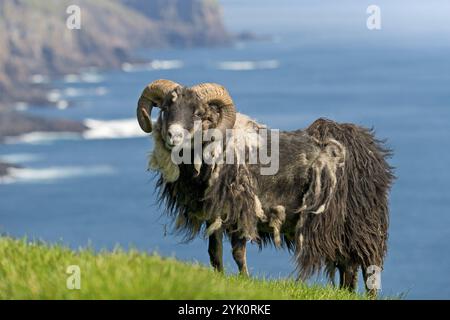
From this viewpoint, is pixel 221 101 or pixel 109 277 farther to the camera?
pixel 221 101

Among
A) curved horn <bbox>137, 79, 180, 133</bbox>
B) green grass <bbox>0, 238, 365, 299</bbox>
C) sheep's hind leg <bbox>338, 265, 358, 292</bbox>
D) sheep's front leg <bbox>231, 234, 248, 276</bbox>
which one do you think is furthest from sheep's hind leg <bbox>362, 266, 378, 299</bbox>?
curved horn <bbox>137, 79, 180, 133</bbox>

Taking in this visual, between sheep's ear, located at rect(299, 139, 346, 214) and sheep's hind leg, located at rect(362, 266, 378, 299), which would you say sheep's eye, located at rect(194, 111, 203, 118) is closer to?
sheep's ear, located at rect(299, 139, 346, 214)

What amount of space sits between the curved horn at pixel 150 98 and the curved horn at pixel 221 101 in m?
0.41

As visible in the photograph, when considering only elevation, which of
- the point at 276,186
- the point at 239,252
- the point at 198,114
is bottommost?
the point at 239,252

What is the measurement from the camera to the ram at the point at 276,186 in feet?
52.8

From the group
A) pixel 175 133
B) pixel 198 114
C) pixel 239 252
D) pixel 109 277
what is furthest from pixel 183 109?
pixel 109 277

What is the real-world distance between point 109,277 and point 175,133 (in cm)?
476

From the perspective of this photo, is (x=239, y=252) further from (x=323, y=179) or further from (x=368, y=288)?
(x=368, y=288)

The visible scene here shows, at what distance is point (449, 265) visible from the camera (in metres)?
168

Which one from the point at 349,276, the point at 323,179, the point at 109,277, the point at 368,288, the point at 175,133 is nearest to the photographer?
the point at 109,277

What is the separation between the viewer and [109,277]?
36.9 feet

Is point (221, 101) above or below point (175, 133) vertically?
above

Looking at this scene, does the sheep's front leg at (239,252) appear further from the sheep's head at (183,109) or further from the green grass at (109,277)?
the green grass at (109,277)
